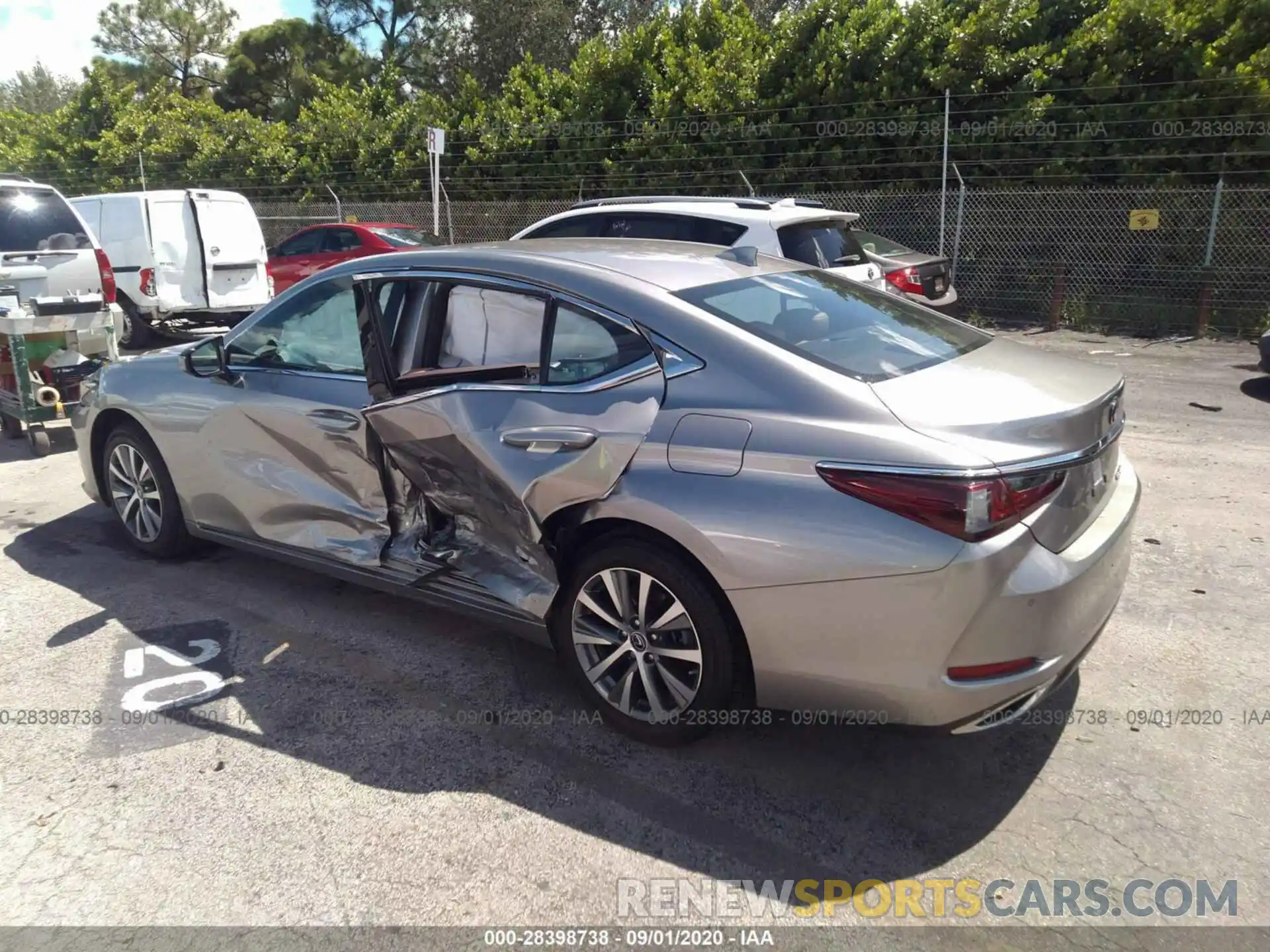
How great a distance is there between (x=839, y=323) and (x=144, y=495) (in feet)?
12.4

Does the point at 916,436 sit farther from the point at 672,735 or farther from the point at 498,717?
the point at 498,717

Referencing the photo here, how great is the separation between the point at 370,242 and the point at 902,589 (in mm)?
12369

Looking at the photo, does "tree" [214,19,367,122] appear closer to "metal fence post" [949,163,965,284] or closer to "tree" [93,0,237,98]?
"tree" [93,0,237,98]

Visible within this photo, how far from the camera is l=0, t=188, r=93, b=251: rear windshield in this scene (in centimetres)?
848

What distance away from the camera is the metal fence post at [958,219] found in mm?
13383

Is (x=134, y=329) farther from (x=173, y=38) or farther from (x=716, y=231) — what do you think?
(x=173, y=38)

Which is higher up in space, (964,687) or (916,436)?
Answer: (916,436)

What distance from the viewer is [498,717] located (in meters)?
3.64

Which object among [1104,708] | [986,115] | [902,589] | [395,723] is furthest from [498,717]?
[986,115]

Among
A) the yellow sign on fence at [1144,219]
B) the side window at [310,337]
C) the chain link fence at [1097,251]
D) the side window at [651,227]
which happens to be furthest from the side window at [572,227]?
the yellow sign on fence at [1144,219]

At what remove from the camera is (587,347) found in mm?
3492

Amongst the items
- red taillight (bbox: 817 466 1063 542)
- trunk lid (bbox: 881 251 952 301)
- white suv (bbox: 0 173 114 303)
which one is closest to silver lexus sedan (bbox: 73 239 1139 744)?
red taillight (bbox: 817 466 1063 542)

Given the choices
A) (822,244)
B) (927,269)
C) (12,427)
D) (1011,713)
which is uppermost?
(822,244)

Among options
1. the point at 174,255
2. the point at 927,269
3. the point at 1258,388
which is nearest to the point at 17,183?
the point at 174,255
